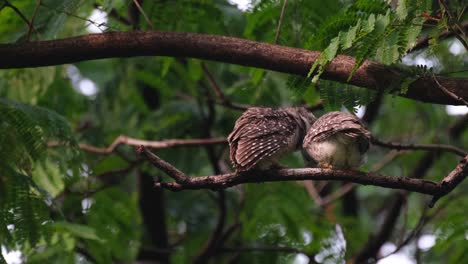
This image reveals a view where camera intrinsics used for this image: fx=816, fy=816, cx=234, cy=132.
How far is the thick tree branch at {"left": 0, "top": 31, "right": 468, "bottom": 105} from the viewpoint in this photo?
15.6ft

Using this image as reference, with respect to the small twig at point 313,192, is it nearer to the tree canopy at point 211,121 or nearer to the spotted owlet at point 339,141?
the tree canopy at point 211,121

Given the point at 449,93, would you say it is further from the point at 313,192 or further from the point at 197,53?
the point at 313,192

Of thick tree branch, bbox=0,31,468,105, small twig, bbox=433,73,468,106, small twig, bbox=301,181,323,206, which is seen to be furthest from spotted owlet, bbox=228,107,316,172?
small twig, bbox=301,181,323,206

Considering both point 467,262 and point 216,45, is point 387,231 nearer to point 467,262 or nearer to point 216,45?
point 467,262

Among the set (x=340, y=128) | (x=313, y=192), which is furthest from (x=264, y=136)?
(x=313, y=192)

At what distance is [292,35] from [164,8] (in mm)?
1010

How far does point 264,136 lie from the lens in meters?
5.25

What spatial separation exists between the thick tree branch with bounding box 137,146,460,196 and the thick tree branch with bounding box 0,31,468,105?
64cm

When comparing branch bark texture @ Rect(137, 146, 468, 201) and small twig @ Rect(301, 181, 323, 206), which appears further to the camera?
small twig @ Rect(301, 181, 323, 206)

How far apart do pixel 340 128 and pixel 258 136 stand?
0.56 meters

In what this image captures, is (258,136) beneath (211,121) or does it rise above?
beneath

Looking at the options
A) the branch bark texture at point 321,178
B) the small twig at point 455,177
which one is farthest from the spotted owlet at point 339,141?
the small twig at point 455,177

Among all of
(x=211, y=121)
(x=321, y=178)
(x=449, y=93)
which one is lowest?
(x=321, y=178)

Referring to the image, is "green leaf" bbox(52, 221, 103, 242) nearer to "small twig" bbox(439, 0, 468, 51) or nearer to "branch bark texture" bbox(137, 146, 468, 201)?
"branch bark texture" bbox(137, 146, 468, 201)
